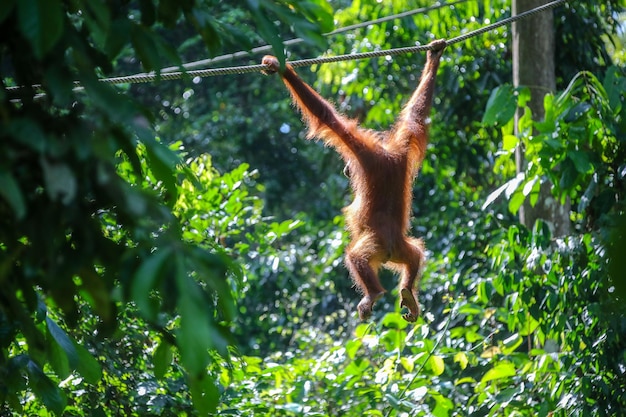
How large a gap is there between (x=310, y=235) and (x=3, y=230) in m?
7.58

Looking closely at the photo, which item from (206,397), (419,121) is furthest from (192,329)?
A: (419,121)

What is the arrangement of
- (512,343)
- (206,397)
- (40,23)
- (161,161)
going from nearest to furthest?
(40,23) < (161,161) < (206,397) < (512,343)

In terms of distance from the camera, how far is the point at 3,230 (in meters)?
1.68

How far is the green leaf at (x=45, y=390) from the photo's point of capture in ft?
8.09

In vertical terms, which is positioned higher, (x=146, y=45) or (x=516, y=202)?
(x=516, y=202)

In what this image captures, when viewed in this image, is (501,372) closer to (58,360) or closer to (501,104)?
(501,104)

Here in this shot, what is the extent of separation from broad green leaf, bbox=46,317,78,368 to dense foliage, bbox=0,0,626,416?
0.02m

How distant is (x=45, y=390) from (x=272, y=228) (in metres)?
3.19

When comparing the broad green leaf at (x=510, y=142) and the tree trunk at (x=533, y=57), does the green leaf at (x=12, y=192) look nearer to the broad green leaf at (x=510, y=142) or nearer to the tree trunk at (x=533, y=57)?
the broad green leaf at (x=510, y=142)

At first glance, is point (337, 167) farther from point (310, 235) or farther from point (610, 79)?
point (610, 79)

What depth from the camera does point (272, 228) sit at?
561 centimetres

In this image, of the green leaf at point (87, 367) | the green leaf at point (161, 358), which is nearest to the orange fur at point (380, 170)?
the green leaf at point (87, 367)

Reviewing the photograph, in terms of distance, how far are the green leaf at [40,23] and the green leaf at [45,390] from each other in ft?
4.32

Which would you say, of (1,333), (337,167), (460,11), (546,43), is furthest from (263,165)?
(1,333)
